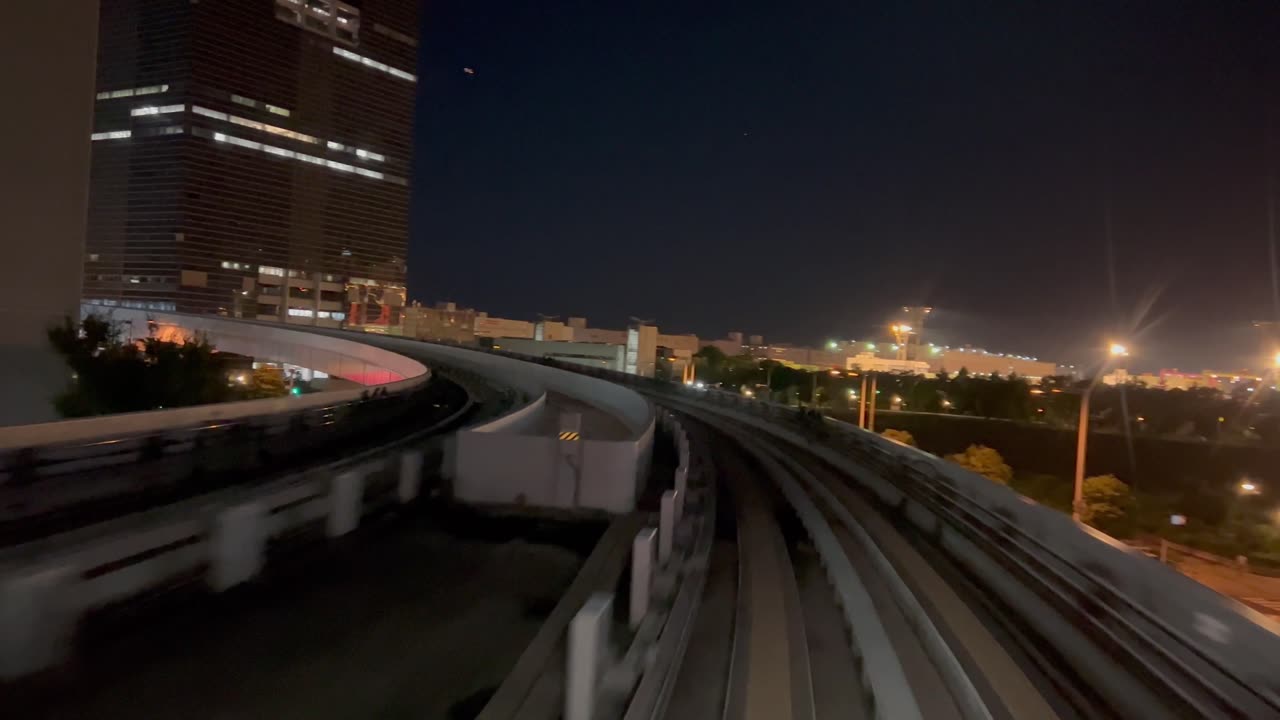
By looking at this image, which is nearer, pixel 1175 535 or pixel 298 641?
pixel 298 641

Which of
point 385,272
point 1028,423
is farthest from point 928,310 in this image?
point 385,272

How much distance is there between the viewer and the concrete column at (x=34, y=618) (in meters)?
5.45

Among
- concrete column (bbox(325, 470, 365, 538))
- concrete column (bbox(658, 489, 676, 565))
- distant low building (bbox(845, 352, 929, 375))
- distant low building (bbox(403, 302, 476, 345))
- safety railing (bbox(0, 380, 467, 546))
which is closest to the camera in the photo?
concrete column (bbox(658, 489, 676, 565))

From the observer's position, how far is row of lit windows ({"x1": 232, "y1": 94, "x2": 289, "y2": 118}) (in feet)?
400

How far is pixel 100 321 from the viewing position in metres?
30.0

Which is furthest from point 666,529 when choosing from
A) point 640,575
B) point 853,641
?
point 853,641

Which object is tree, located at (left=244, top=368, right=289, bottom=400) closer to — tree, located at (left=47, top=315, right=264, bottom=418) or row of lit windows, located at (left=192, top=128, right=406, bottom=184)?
tree, located at (left=47, top=315, right=264, bottom=418)

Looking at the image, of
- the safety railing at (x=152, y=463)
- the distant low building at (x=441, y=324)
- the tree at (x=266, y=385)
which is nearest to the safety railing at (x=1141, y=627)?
the safety railing at (x=152, y=463)

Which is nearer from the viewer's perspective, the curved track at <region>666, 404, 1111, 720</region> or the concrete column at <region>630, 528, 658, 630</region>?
the curved track at <region>666, 404, 1111, 720</region>

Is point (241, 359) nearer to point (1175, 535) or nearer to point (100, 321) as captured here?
point (100, 321)

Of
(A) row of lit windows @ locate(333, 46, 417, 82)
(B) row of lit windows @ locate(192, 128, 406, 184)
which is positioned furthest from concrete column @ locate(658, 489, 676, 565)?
(A) row of lit windows @ locate(333, 46, 417, 82)

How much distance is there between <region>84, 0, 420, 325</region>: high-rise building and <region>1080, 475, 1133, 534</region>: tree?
99472 mm

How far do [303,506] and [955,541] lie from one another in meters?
8.64

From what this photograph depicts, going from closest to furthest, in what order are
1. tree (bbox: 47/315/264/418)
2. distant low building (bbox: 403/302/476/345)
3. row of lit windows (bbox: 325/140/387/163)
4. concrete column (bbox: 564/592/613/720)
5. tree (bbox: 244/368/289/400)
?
concrete column (bbox: 564/592/613/720) → tree (bbox: 47/315/264/418) → tree (bbox: 244/368/289/400) → distant low building (bbox: 403/302/476/345) → row of lit windows (bbox: 325/140/387/163)
